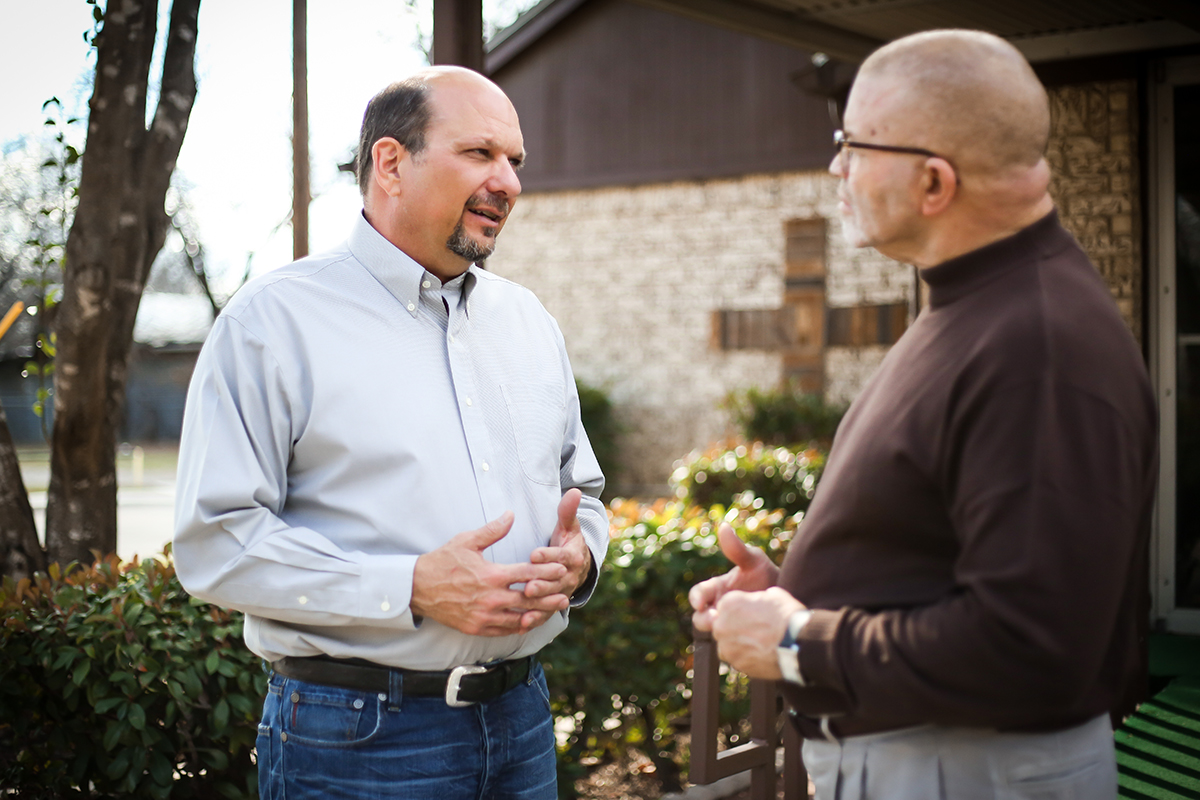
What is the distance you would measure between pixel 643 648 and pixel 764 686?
1.06m

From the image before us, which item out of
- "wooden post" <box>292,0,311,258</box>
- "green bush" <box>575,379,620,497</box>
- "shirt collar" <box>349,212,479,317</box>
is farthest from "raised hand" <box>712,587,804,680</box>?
"green bush" <box>575,379,620,497</box>

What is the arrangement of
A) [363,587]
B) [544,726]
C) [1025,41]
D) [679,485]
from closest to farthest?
1. [363,587]
2. [544,726]
3. [1025,41]
4. [679,485]

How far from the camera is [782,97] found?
1305 centimetres

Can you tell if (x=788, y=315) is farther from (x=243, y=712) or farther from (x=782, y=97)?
(x=243, y=712)

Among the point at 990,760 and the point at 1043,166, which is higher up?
the point at 1043,166

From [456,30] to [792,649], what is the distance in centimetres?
334

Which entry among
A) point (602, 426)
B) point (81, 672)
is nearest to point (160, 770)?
point (81, 672)

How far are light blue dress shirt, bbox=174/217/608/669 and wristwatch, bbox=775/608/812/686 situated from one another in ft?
2.39

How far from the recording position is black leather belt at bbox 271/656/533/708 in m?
1.90

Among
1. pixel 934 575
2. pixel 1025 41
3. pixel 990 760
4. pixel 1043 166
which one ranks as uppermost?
pixel 1025 41

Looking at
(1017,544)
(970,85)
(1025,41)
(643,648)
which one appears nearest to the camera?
(1017,544)

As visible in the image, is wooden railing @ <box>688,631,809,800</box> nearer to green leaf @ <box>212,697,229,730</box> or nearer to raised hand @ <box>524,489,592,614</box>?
raised hand @ <box>524,489,592,614</box>

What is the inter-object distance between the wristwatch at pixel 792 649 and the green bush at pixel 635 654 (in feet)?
7.41

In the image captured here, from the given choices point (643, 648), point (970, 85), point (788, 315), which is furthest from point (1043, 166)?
point (788, 315)
